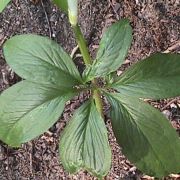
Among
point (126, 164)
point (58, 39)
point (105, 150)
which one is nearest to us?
point (105, 150)

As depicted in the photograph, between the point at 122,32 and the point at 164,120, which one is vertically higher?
the point at 122,32

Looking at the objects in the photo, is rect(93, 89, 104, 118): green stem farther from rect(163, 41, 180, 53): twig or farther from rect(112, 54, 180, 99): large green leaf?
rect(163, 41, 180, 53): twig

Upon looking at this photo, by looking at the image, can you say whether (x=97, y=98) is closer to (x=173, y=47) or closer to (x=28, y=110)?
(x=28, y=110)

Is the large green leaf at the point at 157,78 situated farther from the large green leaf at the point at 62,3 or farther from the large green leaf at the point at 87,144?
the large green leaf at the point at 62,3

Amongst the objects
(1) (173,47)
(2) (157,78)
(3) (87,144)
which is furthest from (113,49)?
(1) (173,47)

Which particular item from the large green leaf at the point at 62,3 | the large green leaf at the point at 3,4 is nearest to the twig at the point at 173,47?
the large green leaf at the point at 62,3

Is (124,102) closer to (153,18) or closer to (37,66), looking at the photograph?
(37,66)

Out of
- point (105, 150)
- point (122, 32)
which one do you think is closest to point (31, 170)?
point (105, 150)
